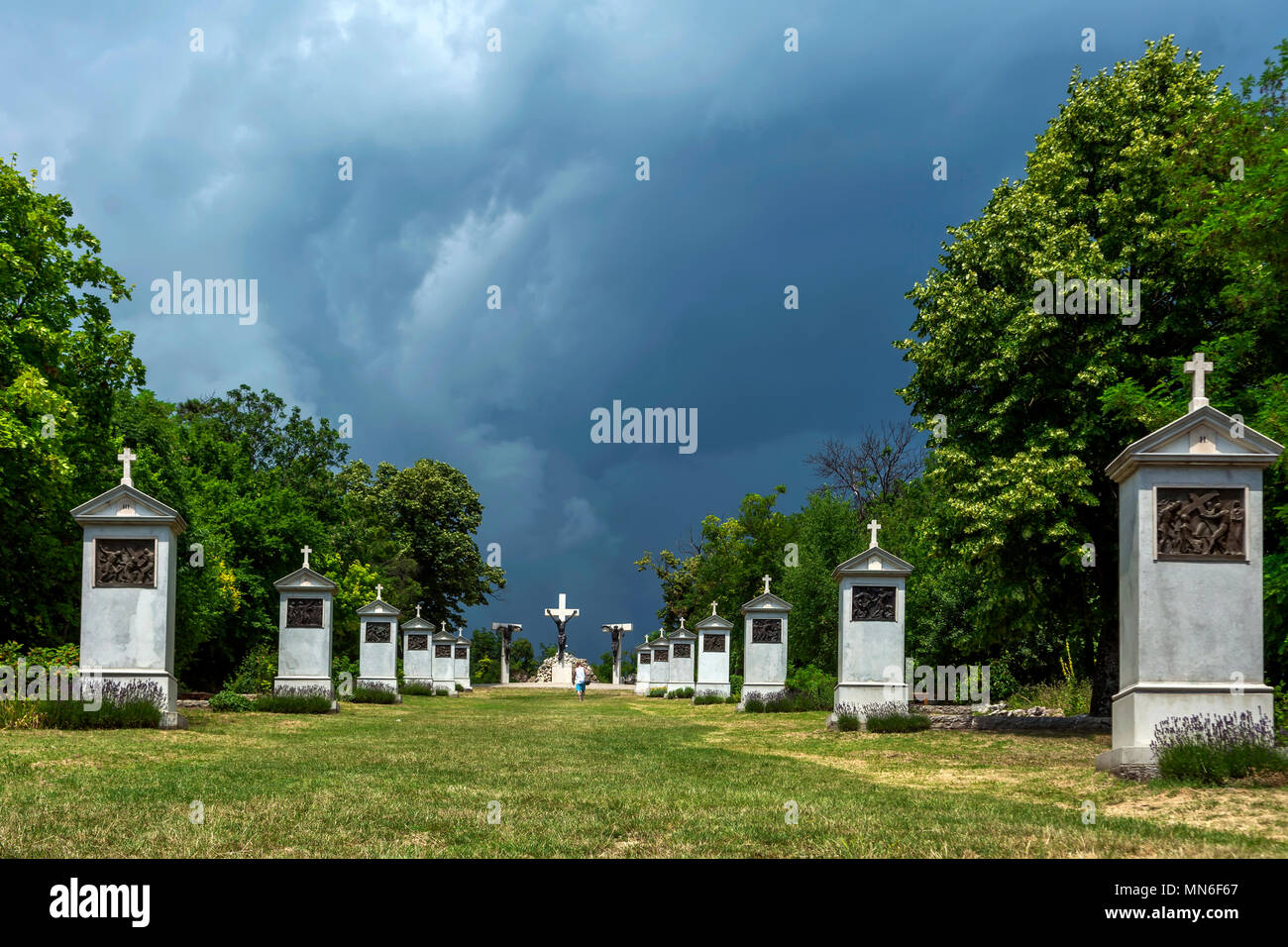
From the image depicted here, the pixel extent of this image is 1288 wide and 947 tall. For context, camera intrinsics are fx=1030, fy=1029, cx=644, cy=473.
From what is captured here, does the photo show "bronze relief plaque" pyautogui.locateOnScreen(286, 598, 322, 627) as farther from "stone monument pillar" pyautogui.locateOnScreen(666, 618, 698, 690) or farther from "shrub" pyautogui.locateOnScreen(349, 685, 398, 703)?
"stone monument pillar" pyautogui.locateOnScreen(666, 618, 698, 690)

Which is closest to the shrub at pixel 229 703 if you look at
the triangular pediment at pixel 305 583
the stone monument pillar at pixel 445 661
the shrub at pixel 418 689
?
the triangular pediment at pixel 305 583

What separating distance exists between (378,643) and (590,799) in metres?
28.9

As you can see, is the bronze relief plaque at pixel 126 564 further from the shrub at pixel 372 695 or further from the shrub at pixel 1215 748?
the shrub at pixel 372 695

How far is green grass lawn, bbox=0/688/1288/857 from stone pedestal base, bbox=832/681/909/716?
3660 millimetres

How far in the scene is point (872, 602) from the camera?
875 inches

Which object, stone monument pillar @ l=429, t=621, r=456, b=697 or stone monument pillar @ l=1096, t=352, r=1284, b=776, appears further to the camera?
stone monument pillar @ l=429, t=621, r=456, b=697

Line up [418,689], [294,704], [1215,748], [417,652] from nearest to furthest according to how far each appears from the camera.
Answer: [1215,748] → [294,704] → [418,689] → [417,652]

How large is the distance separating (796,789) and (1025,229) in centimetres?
1432

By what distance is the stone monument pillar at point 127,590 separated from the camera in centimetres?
1784

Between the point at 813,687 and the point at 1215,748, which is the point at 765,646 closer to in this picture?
the point at 813,687

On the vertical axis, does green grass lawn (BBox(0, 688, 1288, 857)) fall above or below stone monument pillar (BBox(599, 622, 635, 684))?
above

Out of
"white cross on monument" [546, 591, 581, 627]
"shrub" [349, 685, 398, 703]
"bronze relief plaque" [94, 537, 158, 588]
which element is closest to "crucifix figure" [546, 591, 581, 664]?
"white cross on monument" [546, 591, 581, 627]

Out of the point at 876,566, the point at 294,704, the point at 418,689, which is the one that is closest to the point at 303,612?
the point at 294,704

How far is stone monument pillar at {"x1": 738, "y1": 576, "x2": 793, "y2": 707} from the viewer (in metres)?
32.1
